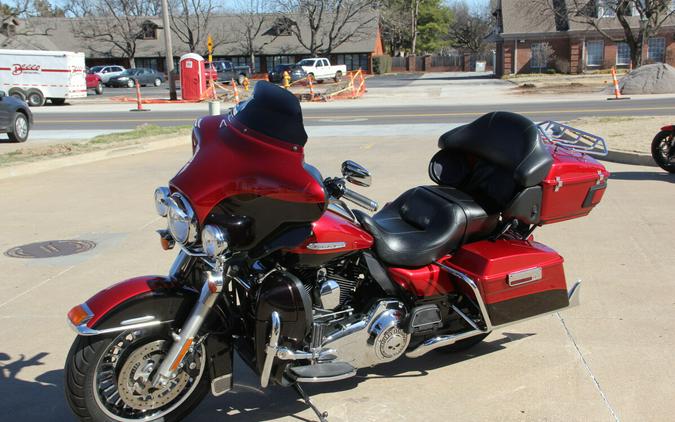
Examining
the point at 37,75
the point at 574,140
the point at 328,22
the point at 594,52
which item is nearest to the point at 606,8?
the point at 594,52

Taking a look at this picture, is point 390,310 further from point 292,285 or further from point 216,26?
point 216,26

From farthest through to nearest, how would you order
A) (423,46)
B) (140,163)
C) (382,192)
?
(423,46) → (140,163) → (382,192)

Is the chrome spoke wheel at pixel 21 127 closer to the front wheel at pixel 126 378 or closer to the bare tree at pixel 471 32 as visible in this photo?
the front wheel at pixel 126 378

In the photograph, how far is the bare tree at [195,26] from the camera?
75.6 meters

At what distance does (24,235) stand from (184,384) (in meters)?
4.95

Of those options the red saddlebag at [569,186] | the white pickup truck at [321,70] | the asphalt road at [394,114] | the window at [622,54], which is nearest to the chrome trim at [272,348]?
the red saddlebag at [569,186]

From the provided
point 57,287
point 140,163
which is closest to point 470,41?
point 140,163

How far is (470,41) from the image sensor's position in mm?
99688

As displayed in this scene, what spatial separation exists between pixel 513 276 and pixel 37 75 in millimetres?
35773

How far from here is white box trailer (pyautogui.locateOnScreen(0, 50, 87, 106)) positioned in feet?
114

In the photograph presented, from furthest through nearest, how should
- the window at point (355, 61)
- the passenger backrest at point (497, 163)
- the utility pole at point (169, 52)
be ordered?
the window at point (355, 61) < the utility pole at point (169, 52) < the passenger backrest at point (497, 163)

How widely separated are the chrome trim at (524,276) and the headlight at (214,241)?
6.02 ft

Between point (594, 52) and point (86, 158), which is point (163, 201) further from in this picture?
point (594, 52)

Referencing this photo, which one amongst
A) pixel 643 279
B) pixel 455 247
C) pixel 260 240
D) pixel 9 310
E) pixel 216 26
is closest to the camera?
pixel 260 240
